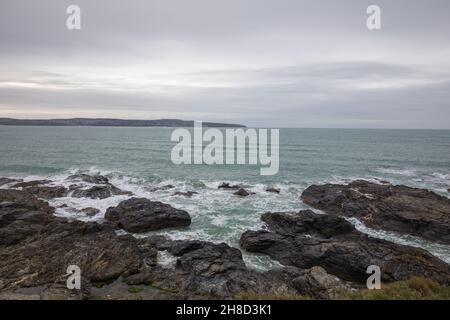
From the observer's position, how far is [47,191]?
106ft

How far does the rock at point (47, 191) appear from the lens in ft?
103

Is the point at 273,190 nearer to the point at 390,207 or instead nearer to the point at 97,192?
the point at 390,207

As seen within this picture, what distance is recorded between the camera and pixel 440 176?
47.9m

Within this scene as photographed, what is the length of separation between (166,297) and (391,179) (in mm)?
40837

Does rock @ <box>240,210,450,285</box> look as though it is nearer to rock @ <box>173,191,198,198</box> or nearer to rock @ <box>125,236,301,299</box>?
rock @ <box>125,236,301,299</box>

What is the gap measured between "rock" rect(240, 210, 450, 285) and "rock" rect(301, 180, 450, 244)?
15.2 ft

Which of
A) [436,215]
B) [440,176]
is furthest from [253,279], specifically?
[440,176]

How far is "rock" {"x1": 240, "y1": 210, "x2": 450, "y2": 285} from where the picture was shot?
16906mm

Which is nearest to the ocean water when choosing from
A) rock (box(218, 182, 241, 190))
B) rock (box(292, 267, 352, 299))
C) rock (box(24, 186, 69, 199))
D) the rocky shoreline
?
rock (box(218, 182, 241, 190))

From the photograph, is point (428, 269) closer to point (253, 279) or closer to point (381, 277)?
Result: point (381, 277)

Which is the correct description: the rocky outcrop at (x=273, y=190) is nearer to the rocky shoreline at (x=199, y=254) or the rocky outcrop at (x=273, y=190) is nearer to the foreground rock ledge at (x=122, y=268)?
the rocky shoreline at (x=199, y=254)

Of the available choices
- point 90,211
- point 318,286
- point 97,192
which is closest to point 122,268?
point 318,286

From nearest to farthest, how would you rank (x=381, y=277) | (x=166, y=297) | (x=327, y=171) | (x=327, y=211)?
(x=166, y=297) < (x=381, y=277) < (x=327, y=211) < (x=327, y=171)
